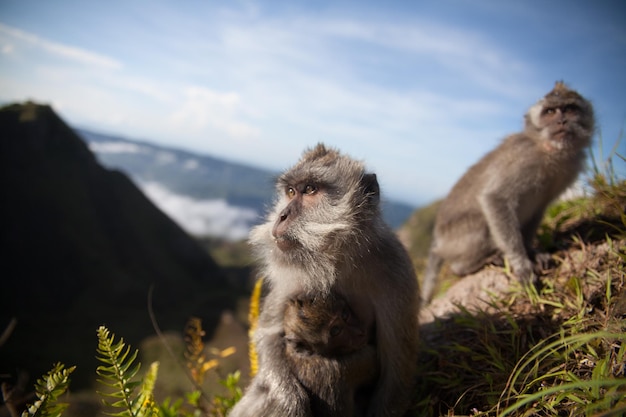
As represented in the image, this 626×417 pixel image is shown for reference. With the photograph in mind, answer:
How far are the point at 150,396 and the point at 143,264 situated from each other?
323ft

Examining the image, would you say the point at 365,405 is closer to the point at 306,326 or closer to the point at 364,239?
the point at 306,326

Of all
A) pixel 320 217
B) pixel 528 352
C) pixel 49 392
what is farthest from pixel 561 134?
pixel 49 392

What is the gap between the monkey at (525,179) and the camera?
19.3 feet

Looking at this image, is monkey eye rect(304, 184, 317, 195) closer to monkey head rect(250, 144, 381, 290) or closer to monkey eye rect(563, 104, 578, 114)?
monkey head rect(250, 144, 381, 290)

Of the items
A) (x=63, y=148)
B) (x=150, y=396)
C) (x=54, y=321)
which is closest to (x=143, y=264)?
(x=54, y=321)

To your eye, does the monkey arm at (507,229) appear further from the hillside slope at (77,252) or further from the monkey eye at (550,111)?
the hillside slope at (77,252)

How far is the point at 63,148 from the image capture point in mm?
98688

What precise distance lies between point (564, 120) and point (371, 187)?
3.73 meters

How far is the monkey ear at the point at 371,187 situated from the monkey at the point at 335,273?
0.01m

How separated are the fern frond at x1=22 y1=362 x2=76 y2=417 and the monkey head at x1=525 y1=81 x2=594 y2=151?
21.8 feet

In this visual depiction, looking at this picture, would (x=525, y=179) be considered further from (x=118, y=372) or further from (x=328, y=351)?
(x=118, y=372)

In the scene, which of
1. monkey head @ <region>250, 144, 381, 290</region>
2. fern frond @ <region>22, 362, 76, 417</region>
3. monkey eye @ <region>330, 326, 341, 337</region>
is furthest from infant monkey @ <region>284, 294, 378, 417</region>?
fern frond @ <region>22, 362, 76, 417</region>

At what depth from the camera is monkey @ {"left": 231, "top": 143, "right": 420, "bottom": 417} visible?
3.73 m

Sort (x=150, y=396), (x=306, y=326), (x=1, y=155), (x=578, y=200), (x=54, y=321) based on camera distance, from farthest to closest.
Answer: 1. (x=1, y=155)
2. (x=54, y=321)
3. (x=578, y=200)
4. (x=150, y=396)
5. (x=306, y=326)
